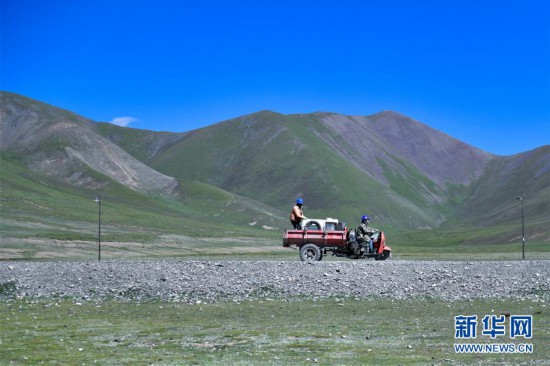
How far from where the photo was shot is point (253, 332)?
1986cm

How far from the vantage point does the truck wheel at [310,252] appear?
126ft

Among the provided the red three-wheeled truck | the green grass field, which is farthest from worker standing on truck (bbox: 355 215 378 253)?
the green grass field

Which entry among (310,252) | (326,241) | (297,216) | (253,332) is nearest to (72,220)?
(297,216)

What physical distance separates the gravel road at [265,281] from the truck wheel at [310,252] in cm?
439

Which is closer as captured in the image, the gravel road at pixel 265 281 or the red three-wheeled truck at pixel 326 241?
the gravel road at pixel 265 281

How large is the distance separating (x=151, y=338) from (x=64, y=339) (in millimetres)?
2540

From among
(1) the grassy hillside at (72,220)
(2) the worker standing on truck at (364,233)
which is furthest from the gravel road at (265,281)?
(1) the grassy hillside at (72,220)

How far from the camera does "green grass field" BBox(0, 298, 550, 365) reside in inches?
623

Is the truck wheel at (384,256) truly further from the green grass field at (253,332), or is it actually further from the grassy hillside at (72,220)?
the grassy hillside at (72,220)

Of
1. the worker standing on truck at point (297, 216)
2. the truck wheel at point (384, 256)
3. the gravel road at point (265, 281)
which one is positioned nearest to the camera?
the gravel road at point (265, 281)

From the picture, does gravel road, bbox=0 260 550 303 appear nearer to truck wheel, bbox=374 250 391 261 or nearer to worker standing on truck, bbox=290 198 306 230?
truck wheel, bbox=374 250 391 261

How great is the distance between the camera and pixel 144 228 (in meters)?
152

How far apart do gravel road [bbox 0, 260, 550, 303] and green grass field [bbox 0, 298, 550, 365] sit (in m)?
1.71

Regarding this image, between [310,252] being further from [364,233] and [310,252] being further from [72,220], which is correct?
[72,220]
